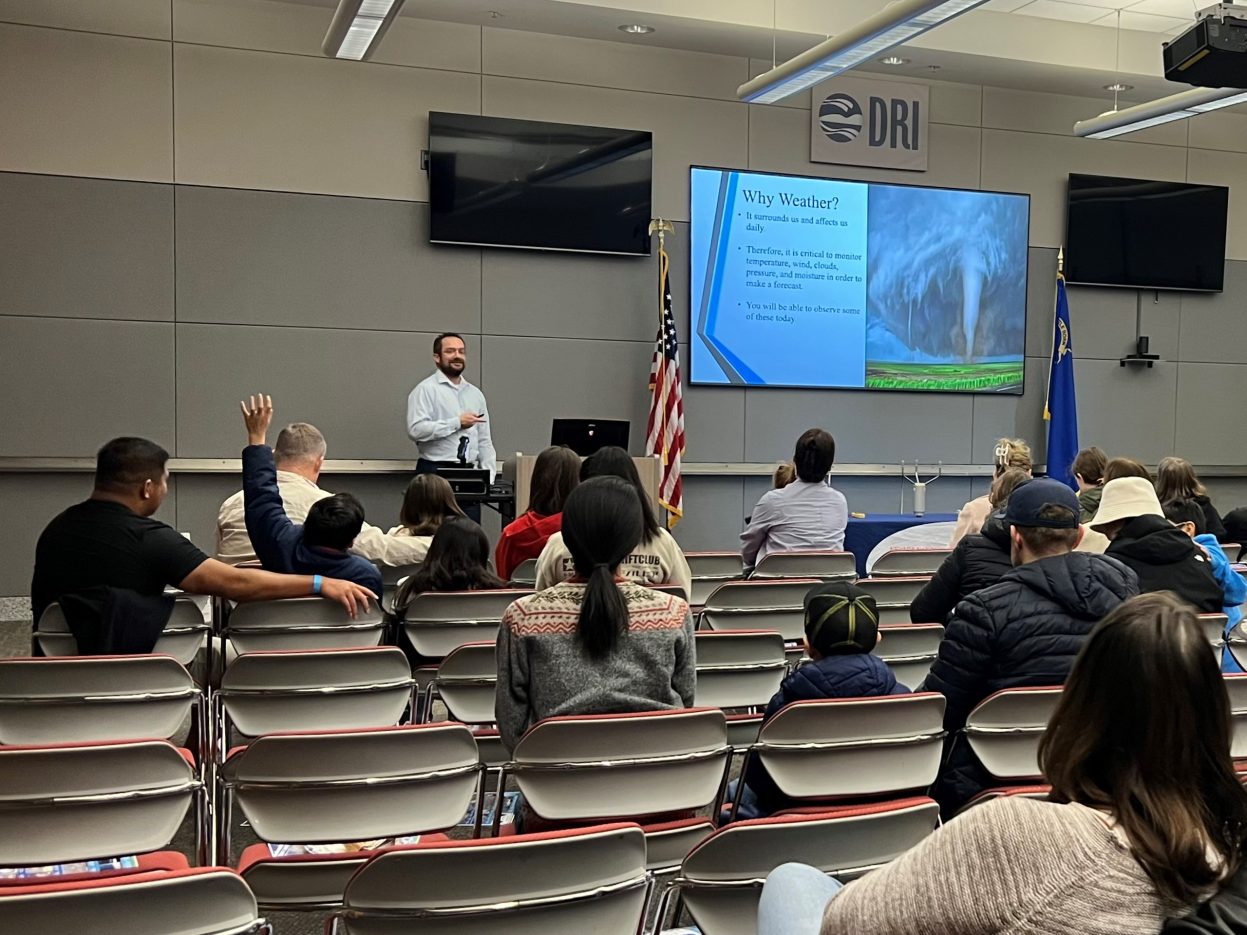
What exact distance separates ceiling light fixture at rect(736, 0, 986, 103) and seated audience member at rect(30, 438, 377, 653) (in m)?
4.99

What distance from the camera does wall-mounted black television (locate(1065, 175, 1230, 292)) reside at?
9.87m

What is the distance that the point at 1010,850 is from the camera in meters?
1.19

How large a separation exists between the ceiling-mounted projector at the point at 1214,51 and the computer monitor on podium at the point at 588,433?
3977 millimetres

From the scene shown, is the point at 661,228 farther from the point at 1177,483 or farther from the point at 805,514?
the point at 1177,483

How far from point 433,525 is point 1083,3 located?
6966mm

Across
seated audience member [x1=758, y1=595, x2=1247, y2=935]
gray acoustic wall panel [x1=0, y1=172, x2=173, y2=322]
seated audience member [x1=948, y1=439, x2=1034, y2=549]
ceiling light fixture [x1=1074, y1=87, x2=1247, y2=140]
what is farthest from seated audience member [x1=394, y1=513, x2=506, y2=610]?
ceiling light fixture [x1=1074, y1=87, x2=1247, y2=140]

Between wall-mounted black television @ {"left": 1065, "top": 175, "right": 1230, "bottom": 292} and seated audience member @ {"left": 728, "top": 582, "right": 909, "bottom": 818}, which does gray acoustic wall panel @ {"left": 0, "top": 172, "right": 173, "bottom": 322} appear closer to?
seated audience member @ {"left": 728, "top": 582, "right": 909, "bottom": 818}

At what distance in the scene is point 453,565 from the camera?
13.0 feet

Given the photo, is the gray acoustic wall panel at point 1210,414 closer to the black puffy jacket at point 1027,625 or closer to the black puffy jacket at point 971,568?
the black puffy jacket at point 971,568

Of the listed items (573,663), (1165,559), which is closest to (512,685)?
(573,663)

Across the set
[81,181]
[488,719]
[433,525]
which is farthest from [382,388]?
[488,719]

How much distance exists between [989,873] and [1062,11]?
910cm

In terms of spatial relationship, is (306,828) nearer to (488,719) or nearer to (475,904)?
(475,904)

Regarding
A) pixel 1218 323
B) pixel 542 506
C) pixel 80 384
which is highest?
pixel 1218 323
